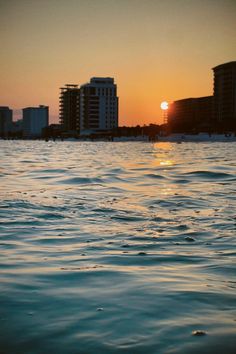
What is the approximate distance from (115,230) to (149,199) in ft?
14.8

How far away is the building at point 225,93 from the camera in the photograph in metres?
166

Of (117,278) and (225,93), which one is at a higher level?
(225,93)

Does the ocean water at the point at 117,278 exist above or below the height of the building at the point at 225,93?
below

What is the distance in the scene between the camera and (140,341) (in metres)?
3.60

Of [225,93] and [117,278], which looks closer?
[117,278]

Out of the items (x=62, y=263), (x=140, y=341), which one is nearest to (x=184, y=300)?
(x=140, y=341)

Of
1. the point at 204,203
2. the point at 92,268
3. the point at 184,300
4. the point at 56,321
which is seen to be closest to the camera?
the point at 56,321

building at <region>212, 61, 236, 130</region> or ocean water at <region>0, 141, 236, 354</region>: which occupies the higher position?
building at <region>212, 61, 236, 130</region>

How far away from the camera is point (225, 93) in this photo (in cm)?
16925

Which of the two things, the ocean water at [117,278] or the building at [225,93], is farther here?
the building at [225,93]

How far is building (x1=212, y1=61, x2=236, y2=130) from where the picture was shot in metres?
166

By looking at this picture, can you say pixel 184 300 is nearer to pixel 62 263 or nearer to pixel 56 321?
pixel 56 321

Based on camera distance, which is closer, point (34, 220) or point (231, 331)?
point (231, 331)

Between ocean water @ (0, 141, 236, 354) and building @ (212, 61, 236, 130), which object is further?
building @ (212, 61, 236, 130)
